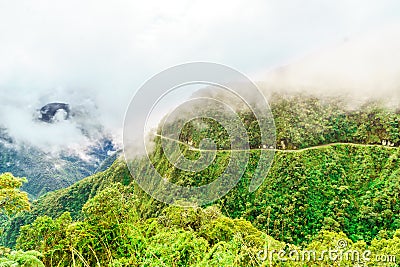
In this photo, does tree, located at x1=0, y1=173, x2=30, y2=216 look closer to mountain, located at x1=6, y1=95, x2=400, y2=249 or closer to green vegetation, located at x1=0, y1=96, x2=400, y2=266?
green vegetation, located at x1=0, y1=96, x2=400, y2=266

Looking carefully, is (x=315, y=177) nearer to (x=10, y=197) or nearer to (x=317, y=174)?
(x=317, y=174)

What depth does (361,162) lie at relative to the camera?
67.2 meters

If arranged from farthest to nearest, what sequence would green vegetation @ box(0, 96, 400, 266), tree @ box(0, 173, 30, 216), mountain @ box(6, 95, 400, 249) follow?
1. mountain @ box(6, 95, 400, 249)
2. green vegetation @ box(0, 96, 400, 266)
3. tree @ box(0, 173, 30, 216)

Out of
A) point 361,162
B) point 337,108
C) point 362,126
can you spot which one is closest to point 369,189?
point 361,162

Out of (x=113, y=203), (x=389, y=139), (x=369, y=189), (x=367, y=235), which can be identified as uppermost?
(x=389, y=139)

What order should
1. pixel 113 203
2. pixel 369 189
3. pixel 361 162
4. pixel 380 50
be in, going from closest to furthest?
1. pixel 113 203
2. pixel 369 189
3. pixel 361 162
4. pixel 380 50

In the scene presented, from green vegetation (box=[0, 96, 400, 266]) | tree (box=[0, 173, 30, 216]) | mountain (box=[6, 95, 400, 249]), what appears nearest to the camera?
tree (box=[0, 173, 30, 216])

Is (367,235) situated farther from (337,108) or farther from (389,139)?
(337,108)

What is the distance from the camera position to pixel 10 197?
29.8 feet

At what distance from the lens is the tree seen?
8.98 metres

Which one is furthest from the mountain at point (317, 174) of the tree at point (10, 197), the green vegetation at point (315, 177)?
the tree at point (10, 197)

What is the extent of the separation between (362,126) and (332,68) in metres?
41.3

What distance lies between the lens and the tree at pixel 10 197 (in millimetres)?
8978

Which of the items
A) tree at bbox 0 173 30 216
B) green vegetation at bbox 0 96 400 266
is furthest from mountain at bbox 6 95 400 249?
tree at bbox 0 173 30 216
